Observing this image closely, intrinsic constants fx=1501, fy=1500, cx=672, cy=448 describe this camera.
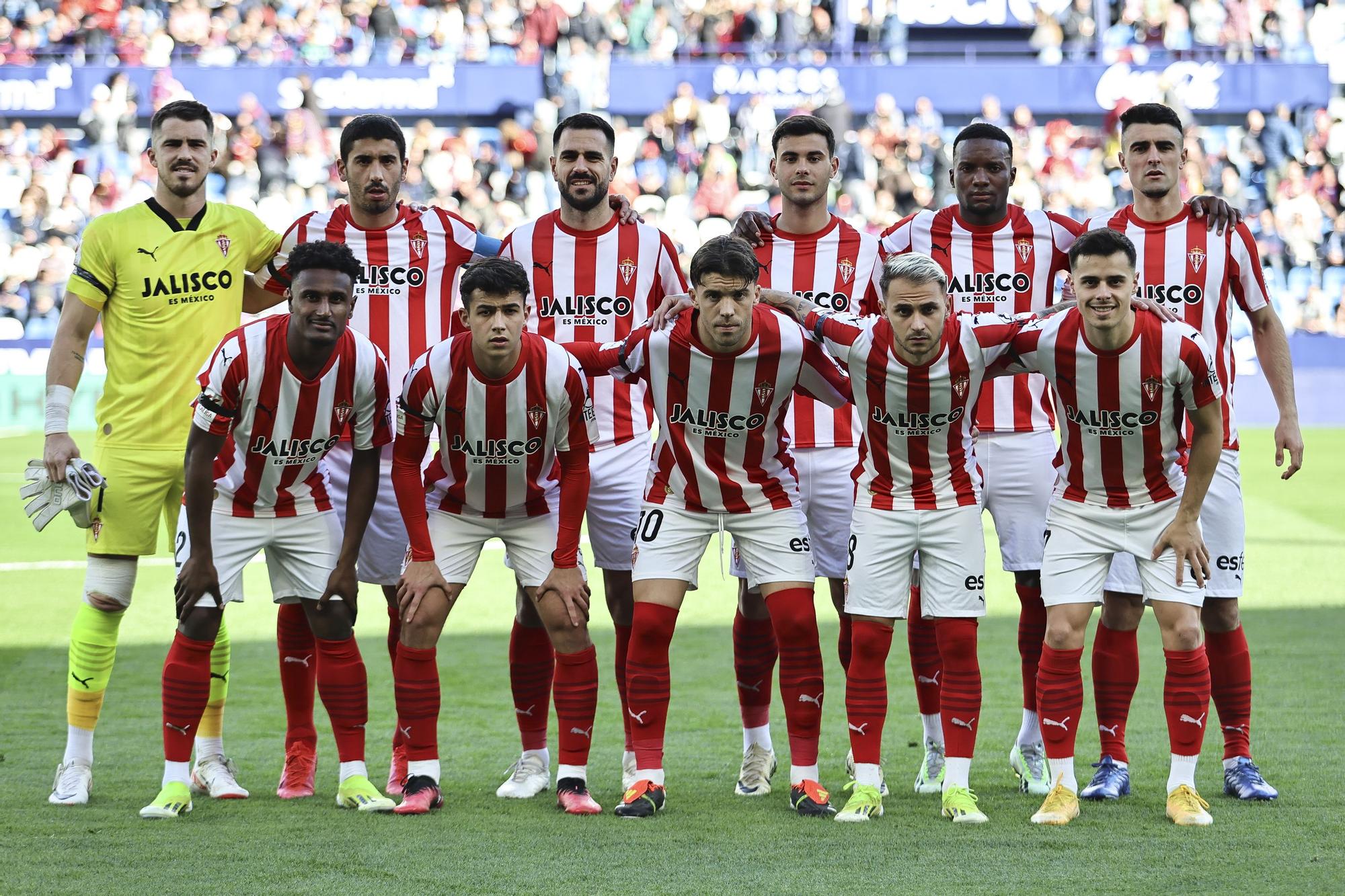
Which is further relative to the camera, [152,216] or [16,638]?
[16,638]

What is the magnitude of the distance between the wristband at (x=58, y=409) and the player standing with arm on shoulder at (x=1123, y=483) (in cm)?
314

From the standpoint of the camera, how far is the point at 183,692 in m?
4.73

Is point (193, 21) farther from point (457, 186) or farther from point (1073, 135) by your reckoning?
point (1073, 135)

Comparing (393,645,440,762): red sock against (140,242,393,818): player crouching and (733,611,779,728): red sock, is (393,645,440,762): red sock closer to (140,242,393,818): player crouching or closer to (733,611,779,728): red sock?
(140,242,393,818): player crouching

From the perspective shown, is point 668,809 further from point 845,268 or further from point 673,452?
point 845,268

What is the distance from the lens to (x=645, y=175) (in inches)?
891

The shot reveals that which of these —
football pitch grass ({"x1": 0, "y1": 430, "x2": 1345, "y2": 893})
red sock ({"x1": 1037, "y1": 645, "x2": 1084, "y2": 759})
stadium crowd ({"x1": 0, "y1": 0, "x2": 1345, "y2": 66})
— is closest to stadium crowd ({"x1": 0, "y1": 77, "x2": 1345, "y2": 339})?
stadium crowd ({"x1": 0, "y1": 0, "x2": 1345, "y2": 66})

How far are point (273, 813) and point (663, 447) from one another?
1698 millimetres

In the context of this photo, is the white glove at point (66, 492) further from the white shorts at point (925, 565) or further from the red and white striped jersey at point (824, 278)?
the white shorts at point (925, 565)

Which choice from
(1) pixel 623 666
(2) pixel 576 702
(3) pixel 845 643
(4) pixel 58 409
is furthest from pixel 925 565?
(4) pixel 58 409

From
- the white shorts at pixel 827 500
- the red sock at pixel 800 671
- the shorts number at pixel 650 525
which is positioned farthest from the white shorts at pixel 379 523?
the red sock at pixel 800 671

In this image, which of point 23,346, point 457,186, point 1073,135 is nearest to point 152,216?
point 23,346

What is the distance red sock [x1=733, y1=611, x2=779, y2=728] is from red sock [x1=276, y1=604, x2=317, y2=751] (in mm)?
1467

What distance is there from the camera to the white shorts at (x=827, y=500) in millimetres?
5191
